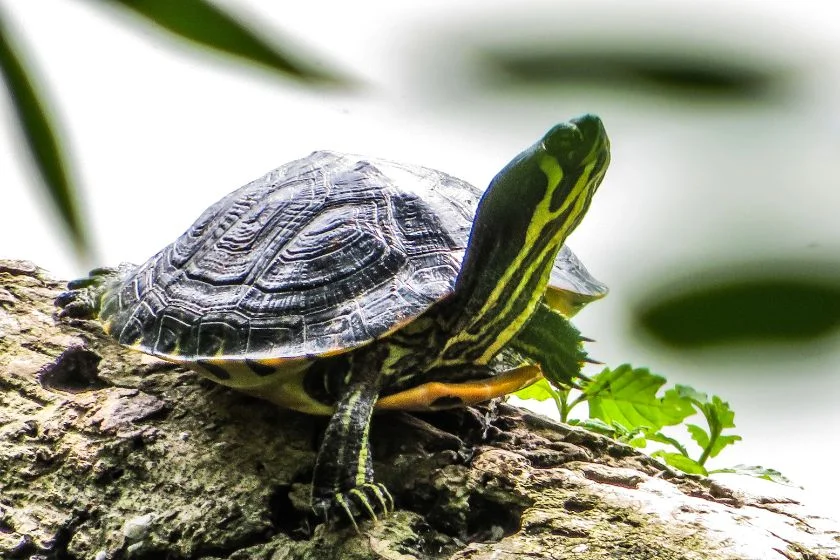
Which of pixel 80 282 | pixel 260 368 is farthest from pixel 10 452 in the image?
pixel 80 282

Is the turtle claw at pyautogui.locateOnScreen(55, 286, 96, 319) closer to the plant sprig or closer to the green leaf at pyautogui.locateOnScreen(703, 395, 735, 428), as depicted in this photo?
the plant sprig

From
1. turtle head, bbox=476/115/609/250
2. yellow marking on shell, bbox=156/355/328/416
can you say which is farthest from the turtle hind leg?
turtle head, bbox=476/115/609/250

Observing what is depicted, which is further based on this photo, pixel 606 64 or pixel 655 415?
pixel 655 415

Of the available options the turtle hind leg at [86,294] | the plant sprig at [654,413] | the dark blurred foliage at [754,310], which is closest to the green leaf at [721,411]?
the plant sprig at [654,413]

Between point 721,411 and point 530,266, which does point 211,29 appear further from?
point 721,411

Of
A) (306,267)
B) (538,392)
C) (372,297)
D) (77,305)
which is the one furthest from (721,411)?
(77,305)

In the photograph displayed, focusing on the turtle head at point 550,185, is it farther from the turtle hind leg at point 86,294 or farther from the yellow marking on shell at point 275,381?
the turtle hind leg at point 86,294

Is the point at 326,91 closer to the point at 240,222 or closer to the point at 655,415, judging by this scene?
the point at 240,222

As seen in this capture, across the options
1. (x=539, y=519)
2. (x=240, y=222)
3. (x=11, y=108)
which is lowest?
(x=539, y=519)
